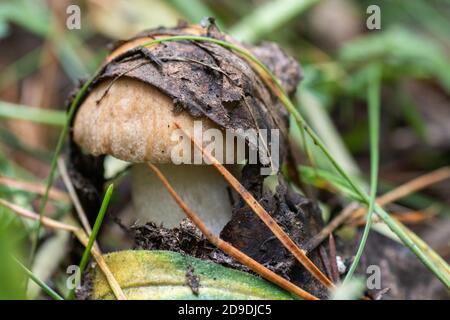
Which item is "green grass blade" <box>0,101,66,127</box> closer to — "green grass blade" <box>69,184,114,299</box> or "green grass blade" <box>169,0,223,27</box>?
"green grass blade" <box>169,0,223,27</box>

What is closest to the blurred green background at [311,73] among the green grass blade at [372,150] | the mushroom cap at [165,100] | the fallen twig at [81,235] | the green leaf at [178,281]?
the green grass blade at [372,150]

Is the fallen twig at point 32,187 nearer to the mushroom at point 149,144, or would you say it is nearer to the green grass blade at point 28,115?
the green grass blade at point 28,115

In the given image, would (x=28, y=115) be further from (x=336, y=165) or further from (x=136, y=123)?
(x=336, y=165)

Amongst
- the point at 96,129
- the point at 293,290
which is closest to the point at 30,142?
the point at 96,129

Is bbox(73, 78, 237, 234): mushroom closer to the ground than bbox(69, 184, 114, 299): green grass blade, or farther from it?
farther from it

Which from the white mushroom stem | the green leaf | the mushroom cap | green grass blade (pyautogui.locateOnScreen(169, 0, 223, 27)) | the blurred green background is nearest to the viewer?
the green leaf

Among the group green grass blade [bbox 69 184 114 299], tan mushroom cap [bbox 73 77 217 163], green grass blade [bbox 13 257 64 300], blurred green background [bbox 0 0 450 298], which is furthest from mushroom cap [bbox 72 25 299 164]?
blurred green background [bbox 0 0 450 298]

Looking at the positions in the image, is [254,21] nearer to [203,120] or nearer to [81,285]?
[203,120]
